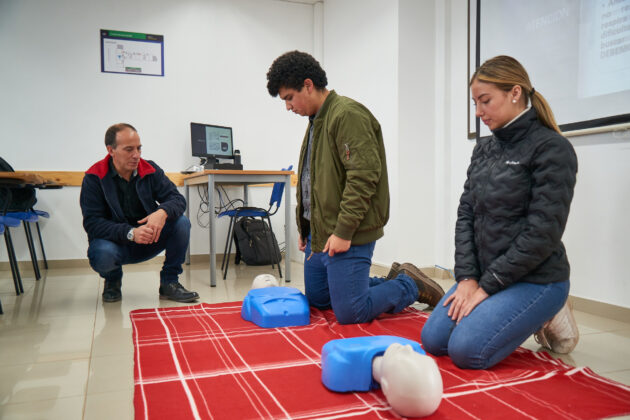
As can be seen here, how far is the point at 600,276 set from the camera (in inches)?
90.0

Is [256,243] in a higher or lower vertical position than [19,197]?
lower

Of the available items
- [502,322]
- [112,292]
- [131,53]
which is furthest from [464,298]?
[131,53]

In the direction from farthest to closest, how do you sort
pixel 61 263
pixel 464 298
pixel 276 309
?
pixel 61 263, pixel 276 309, pixel 464 298

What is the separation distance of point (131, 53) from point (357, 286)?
3.39m

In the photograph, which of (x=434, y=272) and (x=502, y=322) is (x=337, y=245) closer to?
(x=502, y=322)

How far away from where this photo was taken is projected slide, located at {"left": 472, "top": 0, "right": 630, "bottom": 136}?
2.16 meters

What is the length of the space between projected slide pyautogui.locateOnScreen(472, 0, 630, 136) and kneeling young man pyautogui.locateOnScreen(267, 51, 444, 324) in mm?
1136

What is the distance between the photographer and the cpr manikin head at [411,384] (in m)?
1.15

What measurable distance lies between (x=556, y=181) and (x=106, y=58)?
13.0 ft

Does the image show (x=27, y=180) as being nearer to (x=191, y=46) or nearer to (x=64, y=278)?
(x=64, y=278)

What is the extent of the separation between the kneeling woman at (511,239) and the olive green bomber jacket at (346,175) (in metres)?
0.38

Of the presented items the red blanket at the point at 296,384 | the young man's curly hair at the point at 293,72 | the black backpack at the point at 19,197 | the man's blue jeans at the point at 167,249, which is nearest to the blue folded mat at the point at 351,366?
the red blanket at the point at 296,384

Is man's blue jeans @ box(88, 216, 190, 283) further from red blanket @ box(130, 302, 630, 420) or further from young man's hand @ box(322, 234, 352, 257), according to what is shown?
young man's hand @ box(322, 234, 352, 257)

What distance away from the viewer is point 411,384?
1.15 metres
